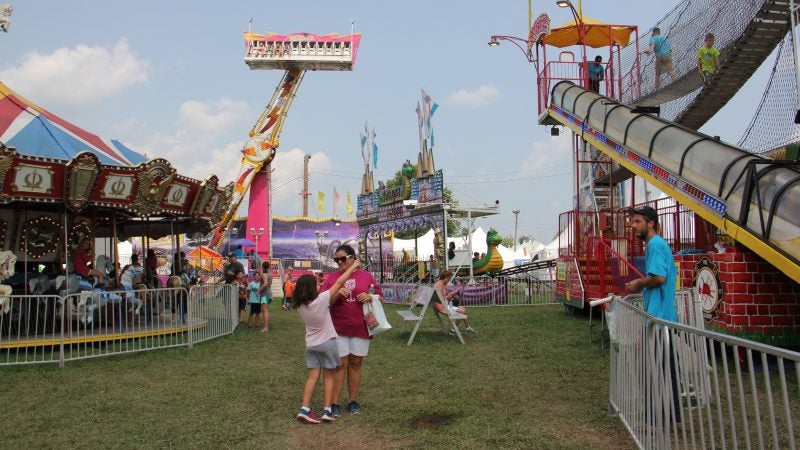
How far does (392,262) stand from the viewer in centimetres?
2770

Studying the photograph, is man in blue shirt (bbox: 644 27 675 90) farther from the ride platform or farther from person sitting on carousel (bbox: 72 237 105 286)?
the ride platform

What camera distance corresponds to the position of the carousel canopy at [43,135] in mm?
10861

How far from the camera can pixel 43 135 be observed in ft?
37.2

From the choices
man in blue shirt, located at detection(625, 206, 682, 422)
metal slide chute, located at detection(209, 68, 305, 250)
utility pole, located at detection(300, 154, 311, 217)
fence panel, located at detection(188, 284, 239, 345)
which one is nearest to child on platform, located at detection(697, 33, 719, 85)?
man in blue shirt, located at detection(625, 206, 682, 422)

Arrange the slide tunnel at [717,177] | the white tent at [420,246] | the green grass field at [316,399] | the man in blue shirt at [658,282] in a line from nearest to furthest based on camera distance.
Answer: the man in blue shirt at [658,282], the green grass field at [316,399], the slide tunnel at [717,177], the white tent at [420,246]

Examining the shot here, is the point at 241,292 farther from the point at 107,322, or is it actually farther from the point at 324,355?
the point at 324,355

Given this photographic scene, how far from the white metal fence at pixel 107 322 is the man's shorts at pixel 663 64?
10.6 metres

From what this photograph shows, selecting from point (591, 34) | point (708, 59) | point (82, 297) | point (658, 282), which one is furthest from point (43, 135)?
point (591, 34)

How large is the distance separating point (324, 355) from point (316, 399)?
4.13ft

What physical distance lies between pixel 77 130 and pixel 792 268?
42.8 ft

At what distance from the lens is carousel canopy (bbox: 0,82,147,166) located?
10.9m

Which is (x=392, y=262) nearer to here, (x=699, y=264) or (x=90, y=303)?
(x=90, y=303)

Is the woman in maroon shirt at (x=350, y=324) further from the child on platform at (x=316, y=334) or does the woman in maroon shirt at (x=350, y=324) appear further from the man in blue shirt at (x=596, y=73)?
the man in blue shirt at (x=596, y=73)

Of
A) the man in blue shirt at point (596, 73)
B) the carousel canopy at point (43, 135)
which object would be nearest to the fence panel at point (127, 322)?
the carousel canopy at point (43, 135)
